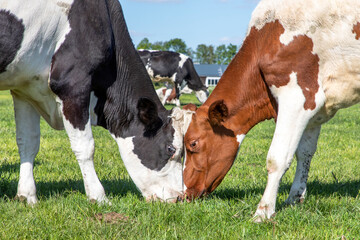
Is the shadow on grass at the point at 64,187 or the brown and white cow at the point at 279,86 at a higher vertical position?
the brown and white cow at the point at 279,86

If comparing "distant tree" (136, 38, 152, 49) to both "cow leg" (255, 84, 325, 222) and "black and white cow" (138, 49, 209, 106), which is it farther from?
"cow leg" (255, 84, 325, 222)

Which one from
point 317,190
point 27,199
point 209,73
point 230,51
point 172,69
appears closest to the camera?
point 27,199

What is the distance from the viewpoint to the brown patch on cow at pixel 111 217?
12.5ft

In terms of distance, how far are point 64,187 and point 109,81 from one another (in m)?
1.50

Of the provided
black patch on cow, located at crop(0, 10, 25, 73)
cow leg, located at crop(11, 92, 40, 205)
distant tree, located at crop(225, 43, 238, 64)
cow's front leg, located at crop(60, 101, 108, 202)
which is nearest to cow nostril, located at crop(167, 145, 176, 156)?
cow's front leg, located at crop(60, 101, 108, 202)

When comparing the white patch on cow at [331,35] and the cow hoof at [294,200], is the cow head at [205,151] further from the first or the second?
the white patch on cow at [331,35]

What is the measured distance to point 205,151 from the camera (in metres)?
4.94

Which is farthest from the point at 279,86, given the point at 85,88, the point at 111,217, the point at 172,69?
the point at 172,69

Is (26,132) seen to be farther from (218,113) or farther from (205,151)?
(218,113)

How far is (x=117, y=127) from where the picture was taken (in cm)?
501

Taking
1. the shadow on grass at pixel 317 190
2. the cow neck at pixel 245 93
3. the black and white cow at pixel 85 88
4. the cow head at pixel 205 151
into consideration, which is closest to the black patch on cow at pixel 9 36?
the black and white cow at pixel 85 88

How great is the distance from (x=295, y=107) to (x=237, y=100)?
811 mm

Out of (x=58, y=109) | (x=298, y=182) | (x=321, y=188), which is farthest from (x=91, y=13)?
(x=321, y=188)

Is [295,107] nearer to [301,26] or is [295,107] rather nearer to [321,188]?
[301,26]
